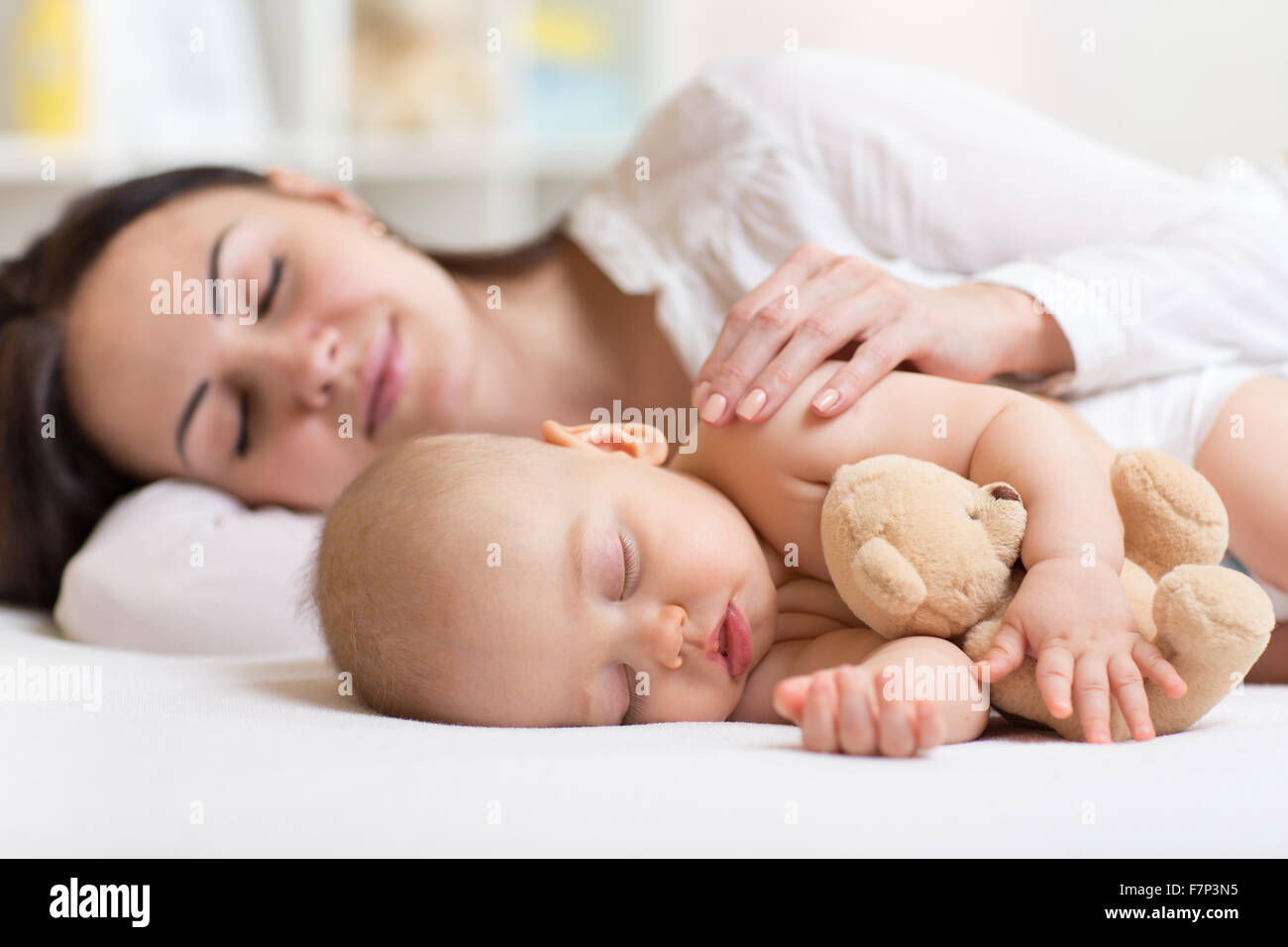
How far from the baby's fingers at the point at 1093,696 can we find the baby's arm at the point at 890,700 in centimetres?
8

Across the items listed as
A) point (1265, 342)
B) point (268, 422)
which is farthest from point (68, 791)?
point (1265, 342)

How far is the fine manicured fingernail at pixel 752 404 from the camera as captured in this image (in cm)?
97

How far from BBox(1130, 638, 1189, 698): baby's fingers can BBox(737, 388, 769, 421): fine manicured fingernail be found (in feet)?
1.16

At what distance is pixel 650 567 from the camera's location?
0.91 meters

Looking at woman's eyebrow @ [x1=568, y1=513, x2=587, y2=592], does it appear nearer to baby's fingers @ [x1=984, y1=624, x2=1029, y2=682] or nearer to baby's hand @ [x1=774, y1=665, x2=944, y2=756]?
baby's hand @ [x1=774, y1=665, x2=944, y2=756]

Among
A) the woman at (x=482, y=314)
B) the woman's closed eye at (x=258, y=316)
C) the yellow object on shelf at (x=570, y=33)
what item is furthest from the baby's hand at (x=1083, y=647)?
the yellow object on shelf at (x=570, y=33)

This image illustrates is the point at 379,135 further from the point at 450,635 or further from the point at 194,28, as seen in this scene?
the point at 450,635

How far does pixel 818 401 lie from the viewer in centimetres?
96

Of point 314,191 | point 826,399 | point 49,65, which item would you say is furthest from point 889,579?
point 49,65

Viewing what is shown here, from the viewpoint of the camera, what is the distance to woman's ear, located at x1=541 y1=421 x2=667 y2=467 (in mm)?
1057

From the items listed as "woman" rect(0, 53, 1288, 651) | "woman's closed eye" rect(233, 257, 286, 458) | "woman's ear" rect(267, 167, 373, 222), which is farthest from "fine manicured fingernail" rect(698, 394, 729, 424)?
"woman's ear" rect(267, 167, 373, 222)
